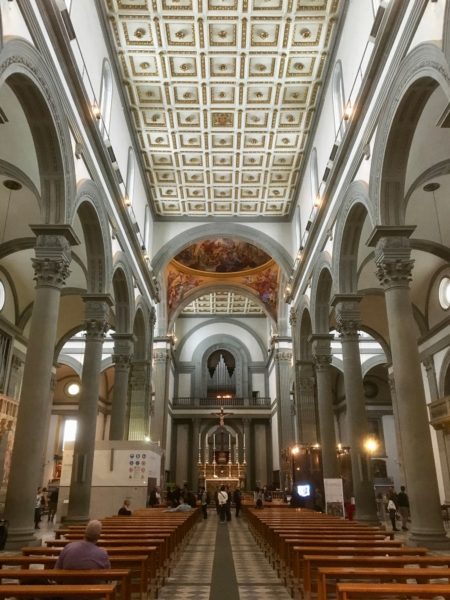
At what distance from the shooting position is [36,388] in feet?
29.7

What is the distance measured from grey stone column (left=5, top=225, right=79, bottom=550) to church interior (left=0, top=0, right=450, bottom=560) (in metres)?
0.03

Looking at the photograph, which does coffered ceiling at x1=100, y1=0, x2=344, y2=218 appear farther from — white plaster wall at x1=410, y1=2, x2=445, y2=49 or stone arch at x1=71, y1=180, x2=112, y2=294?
white plaster wall at x1=410, y1=2, x2=445, y2=49

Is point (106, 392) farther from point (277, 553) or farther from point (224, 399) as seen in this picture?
point (277, 553)

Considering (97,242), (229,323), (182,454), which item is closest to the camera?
(97,242)

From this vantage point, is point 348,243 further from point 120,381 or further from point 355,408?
point 120,381

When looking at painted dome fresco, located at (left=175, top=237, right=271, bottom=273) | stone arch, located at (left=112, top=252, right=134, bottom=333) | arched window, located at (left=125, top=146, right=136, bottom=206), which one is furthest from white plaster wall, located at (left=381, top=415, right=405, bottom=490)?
arched window, located at (left=125, top=146, right=136, bottom=206)

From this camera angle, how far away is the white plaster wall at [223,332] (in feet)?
119

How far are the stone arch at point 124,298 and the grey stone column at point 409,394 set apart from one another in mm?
8925

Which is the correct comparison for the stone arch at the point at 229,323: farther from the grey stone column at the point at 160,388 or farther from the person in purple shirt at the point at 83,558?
the person in purple shirt at the point at 83,558

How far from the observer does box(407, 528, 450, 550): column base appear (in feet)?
26.7

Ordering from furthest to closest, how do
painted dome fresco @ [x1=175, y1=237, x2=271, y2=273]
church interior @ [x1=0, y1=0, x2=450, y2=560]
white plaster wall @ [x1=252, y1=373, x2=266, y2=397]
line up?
white plaster wall @ [x1=252, y1=373, x2=266, y2=397], painted dome fresco @ [x1=175, y1=237, x2=271, y2=273], church interior @ [x1=0, y1=0, x2=450, y2=560]

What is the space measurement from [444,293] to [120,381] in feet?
36.5

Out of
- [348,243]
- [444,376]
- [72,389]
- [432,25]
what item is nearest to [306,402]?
[444,376]

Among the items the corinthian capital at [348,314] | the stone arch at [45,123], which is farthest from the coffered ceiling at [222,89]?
the corinthian capital at [348,314]
